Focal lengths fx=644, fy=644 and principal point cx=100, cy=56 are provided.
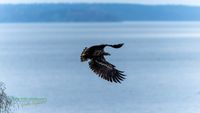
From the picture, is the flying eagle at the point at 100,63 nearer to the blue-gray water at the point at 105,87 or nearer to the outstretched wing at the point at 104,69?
the outstretched wing at the point at 104,69

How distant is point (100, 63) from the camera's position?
994 cm

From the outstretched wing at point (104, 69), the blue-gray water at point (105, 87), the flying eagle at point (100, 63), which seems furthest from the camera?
the blue-gray water at point (105, 87)

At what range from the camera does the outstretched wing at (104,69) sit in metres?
9.92

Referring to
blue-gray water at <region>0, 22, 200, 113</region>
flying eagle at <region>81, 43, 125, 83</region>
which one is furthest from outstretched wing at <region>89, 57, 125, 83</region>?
blue-gray water at <region>0, 22, 200, 113</region>

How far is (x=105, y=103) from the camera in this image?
95062mm

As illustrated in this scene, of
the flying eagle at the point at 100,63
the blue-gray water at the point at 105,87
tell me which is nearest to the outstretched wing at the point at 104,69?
the flying eagle at the point at 100,63

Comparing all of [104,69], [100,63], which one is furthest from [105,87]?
[100,63]

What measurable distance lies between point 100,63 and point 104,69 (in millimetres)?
163

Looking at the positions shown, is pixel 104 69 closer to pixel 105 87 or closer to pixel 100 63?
pixel 100 63

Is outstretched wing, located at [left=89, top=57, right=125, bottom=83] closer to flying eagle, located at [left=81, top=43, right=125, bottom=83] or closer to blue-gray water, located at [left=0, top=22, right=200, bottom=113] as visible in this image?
flying eagle, located at [left=81, top=43, right=125, bottom=83]

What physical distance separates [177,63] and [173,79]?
39040mm

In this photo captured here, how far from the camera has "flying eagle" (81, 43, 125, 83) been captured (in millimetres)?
9758

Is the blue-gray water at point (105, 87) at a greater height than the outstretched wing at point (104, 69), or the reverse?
the blue-gray water at point (105, 87)

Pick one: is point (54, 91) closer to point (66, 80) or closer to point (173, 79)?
point (66, 80)
